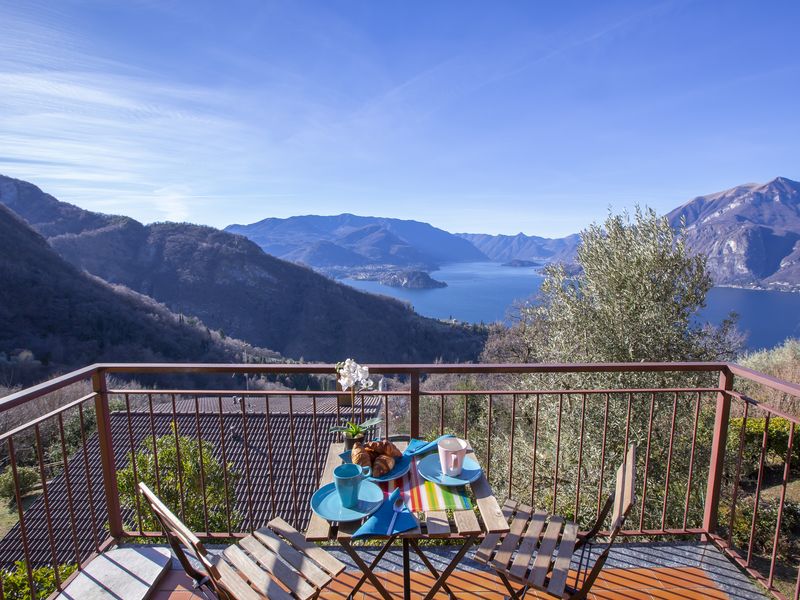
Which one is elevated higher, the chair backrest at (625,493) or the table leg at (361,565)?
the chair backrest at (625,493)

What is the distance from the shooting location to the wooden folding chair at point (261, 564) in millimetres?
1348

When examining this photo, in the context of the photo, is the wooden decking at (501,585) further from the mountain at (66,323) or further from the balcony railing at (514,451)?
the mountain at (66,323)

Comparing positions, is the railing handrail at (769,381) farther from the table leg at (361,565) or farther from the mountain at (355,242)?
the mountain at (355,242)

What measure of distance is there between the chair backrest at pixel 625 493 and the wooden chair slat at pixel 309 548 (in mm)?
1004

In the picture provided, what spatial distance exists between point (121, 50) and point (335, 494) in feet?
27.8

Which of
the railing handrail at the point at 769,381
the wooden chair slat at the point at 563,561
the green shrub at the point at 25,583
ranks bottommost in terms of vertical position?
the green shrub at the point at 25,583

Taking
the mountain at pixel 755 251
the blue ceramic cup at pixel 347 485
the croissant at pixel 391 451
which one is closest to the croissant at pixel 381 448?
the croissant at pixel 391 451

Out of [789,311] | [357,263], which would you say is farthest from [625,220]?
[357,263]

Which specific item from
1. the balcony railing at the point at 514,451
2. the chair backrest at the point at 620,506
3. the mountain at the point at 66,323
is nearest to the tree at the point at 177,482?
the balcony railing at the point at 514,451

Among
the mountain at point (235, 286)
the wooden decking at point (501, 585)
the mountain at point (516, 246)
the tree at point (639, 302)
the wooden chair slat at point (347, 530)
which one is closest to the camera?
the wooden chair slat at point (347, 530)

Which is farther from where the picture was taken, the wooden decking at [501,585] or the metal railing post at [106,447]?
the metal railing post at [106,447]

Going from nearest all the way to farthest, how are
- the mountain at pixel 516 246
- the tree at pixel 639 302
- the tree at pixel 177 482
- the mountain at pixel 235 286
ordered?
the tree at pixel 177 482 < the tree at pixel 639 302 < the mountain at pixel 235 286 < the mountain at pixel 516 246

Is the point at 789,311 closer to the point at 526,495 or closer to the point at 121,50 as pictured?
the point at 526,495

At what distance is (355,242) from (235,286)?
317 feet
